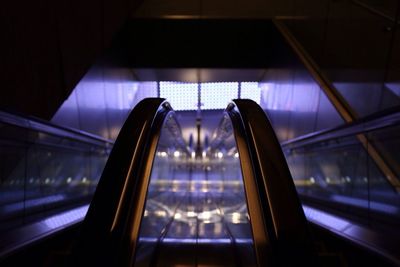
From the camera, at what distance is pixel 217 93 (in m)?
A: 18.6

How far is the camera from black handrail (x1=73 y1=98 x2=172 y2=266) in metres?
1.74

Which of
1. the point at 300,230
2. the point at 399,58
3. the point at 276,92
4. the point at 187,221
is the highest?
the point at 276,92

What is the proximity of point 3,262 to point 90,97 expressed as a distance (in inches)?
198

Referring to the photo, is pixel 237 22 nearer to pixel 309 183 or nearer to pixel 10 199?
pixel 309 183

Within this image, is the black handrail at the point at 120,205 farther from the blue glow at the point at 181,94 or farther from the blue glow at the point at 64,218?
the blue glow at the point at 181,94

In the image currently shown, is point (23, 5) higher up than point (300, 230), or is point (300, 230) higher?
point (23, 5)

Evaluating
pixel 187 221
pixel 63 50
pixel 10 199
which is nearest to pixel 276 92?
pixel 187 221

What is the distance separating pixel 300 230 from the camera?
5.99ft

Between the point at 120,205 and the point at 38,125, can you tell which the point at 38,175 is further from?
the point at 120,205

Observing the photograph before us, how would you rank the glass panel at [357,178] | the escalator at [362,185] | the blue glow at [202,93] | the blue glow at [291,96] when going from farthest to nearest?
1. the blue glow at [202,93]
2. the blue glow at [291,96]
3. the glass panel at [357,178]
4. the escalator at [362,185]

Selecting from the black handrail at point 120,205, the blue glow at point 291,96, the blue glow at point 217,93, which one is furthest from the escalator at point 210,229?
the blue glow at point 217,93

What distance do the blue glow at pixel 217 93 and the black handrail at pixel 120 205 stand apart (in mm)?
15676

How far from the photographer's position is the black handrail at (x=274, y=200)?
179 centimetres

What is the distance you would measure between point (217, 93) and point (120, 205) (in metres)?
16.9
